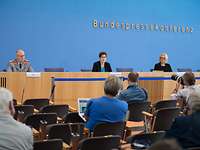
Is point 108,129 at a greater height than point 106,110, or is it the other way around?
point 106,110

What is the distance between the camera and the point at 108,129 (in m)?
4.06

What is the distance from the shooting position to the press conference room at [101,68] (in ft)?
14.3

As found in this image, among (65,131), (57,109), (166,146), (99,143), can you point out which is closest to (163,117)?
(57,109)

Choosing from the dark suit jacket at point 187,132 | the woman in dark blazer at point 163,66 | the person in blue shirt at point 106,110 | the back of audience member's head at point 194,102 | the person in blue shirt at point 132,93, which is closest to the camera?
the dark suit jacket at point 187,132

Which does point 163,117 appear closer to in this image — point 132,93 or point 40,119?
point 132,93

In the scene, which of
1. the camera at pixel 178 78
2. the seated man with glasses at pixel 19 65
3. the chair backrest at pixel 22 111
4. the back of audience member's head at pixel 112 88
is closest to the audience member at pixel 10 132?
the back of audience member's head at pixel 112 88

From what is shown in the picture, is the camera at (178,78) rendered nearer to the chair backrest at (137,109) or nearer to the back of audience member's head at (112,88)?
the chair backrest at (137,109)

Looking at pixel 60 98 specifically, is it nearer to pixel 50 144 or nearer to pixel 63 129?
pixel 63 129

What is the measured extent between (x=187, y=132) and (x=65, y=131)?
4.37 ft

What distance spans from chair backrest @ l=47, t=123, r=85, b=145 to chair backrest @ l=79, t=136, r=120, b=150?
65 centimetres

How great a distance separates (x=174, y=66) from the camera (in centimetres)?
1171

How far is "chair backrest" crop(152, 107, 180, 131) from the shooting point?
5.09 meters

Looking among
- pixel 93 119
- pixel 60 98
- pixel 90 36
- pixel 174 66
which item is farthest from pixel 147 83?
pixel 93 119

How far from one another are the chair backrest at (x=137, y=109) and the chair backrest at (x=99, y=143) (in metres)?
2.08
